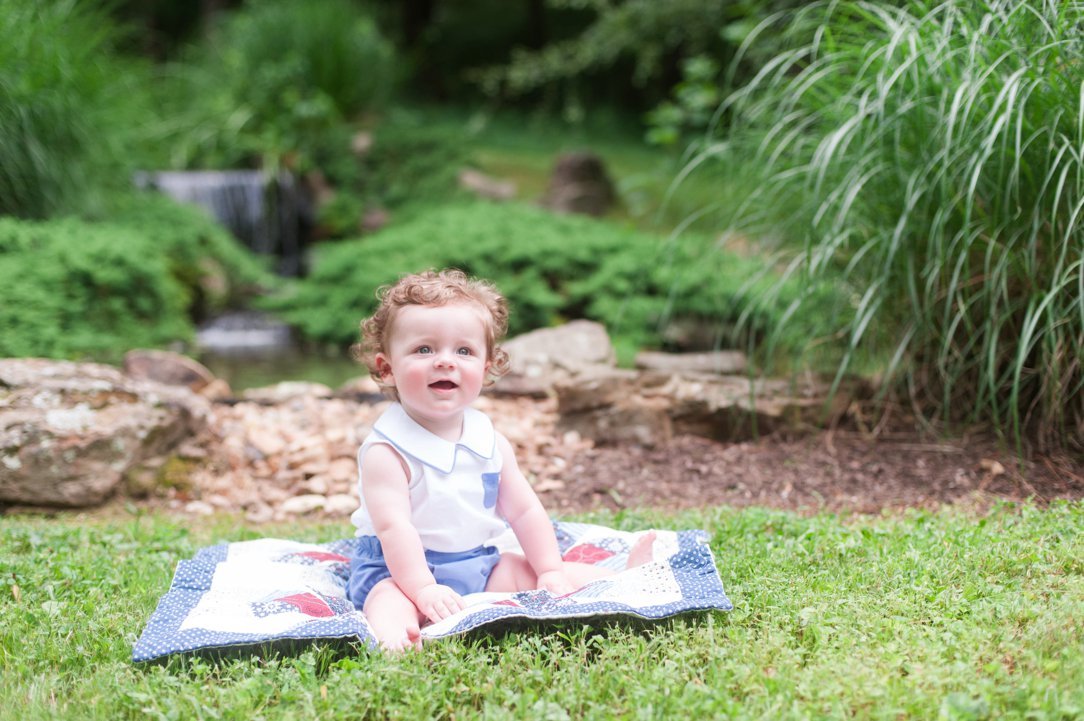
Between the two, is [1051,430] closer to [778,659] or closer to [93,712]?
[778,659]

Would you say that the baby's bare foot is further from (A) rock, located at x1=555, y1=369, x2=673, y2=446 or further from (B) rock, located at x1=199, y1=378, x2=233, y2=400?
(B) rock, located at x1=199, y1=378, x2=233, y2=400

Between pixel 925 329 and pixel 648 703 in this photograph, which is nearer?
pixel 648 703

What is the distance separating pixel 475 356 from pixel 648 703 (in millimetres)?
986

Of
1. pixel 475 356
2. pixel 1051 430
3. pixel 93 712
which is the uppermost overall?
pixel 475 356

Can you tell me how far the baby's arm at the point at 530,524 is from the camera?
2.48 meters

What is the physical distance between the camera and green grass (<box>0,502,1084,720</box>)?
1.84m

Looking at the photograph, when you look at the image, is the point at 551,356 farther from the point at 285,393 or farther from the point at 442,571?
the point at 442,571

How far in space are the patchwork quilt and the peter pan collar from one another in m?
0.35

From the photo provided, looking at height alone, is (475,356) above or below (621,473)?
above

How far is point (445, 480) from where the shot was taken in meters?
2.48

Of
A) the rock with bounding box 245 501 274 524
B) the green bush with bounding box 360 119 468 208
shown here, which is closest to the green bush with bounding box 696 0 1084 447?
the rock with bounding box 245 501 274 524

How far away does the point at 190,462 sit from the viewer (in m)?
4.00

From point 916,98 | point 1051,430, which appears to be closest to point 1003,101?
point 916,98

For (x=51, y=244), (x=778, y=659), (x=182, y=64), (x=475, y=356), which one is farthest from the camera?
(x=182, y=64)
